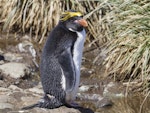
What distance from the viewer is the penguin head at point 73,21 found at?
470 cm

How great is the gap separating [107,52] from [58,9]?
1.18m

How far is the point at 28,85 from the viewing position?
19.5 feet

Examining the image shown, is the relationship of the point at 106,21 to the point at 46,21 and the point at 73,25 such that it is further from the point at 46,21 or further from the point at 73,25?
the point at 73,25

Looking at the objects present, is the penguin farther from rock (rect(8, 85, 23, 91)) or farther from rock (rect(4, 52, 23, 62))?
rock (rect(4, 52, 23, 62))

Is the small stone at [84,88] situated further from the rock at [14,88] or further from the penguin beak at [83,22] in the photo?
the penguin beak at [83,22]

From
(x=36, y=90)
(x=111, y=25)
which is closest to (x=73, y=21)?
(x=36, y=90)

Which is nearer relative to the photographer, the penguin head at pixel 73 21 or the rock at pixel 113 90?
the penguin head at pixel 73 21

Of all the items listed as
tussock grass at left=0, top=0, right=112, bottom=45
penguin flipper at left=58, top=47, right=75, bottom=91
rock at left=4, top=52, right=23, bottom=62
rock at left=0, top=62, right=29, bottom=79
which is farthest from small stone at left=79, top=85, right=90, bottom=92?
penguin flipper at left=58, top=47, right=75, bottom=91

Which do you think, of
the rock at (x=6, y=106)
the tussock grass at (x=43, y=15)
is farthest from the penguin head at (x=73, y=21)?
the tussock grass at (x=43, y=15)

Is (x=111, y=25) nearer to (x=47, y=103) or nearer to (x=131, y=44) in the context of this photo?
(x=131, y=44)

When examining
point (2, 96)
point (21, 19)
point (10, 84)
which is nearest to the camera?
point (2, 96)

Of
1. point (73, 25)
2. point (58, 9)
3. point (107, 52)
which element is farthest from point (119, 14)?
point (73, 25)

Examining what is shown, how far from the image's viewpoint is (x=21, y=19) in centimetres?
728

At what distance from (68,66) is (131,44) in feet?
5.06
